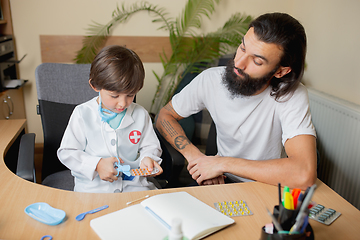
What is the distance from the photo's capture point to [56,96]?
1.56 meters

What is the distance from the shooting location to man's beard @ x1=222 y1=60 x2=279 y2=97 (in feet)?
4.44

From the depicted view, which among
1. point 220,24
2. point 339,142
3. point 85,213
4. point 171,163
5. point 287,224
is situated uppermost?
A: point 220,24

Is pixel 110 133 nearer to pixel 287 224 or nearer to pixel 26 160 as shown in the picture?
pixel 26 160

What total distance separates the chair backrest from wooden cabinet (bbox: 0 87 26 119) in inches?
35.8

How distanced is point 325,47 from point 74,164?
78.5 inches

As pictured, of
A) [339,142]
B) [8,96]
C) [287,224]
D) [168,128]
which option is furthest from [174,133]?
[8,96]

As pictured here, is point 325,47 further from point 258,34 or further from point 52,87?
point 52,87

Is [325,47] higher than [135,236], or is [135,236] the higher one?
[325,47]

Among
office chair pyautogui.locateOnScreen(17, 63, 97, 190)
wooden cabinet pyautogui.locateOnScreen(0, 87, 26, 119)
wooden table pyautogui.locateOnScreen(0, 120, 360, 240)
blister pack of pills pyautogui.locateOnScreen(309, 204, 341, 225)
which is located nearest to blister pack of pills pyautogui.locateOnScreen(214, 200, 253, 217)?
wooden table pyautogui.locateOnScreen(0, 120, 360, 240)

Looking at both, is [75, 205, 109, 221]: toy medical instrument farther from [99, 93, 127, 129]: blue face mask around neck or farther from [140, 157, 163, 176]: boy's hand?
[99, 93, 127, 129]: blue face mask around neck

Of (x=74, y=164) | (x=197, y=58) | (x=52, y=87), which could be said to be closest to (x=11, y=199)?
(x=74, y=164)

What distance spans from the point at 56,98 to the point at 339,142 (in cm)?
176

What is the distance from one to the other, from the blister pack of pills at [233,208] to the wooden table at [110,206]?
0.02 meters

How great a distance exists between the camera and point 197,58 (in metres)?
2.64
